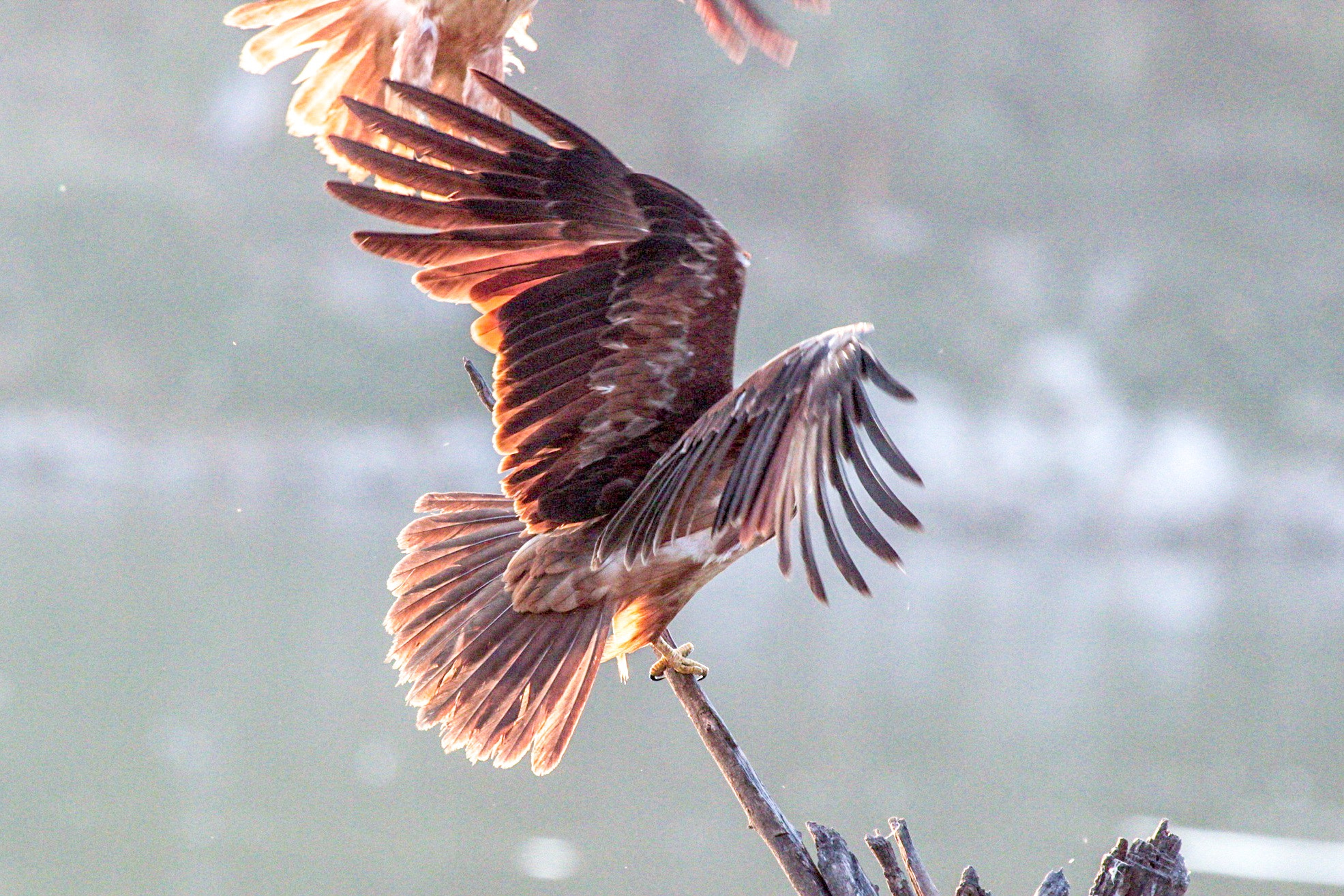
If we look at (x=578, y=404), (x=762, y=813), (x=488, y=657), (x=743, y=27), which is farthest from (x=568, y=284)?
(x=743, y=27)

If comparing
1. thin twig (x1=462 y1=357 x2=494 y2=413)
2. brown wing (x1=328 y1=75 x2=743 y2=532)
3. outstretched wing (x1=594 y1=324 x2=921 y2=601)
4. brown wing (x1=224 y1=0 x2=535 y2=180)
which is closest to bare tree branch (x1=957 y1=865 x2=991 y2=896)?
outstretched wing (x1=594 y1=324 x2=921 y2=601)

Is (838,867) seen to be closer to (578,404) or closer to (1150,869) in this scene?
(1150,869)

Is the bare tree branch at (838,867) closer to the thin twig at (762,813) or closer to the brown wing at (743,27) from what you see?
the thin twig at (762,813)

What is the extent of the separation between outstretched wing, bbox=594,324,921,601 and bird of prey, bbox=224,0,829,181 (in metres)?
0.63

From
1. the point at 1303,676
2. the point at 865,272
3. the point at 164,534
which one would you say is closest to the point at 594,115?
the point at 865,272

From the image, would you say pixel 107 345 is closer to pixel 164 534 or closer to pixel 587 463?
pixel 164 534

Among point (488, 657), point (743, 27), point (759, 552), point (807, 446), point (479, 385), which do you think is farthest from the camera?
point (759, 552)

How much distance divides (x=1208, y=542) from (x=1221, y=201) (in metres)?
2.21

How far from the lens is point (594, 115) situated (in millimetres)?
8898

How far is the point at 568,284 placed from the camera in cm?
127

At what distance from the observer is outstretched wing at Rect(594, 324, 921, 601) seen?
105 centimetres

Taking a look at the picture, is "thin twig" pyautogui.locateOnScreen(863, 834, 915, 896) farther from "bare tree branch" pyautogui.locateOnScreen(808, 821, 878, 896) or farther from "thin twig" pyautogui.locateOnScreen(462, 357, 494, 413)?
"thin twig" pyautogui.locateOnScreen(462, 357, 494, 413)

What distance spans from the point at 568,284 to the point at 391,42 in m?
0.61

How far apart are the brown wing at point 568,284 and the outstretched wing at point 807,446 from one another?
14 centimetres
